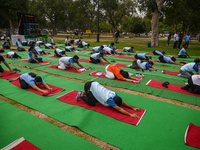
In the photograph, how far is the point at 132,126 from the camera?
3.03 m

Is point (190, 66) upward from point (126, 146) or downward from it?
upward


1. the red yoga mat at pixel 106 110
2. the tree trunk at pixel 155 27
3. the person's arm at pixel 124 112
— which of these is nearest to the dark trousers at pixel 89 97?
the red yoga mat at pixel 106 110

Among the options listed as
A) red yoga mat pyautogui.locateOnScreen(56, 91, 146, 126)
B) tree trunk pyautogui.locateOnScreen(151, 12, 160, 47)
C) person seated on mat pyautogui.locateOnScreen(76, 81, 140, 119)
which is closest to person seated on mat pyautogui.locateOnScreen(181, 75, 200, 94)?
red yoga mat pyautogui.locateOnScreen(56, 91, 146, 126)

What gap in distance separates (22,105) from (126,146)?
10.0ft

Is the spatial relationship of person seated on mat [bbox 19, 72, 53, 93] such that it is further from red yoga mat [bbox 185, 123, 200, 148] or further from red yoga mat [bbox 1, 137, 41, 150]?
red yoga mat [bbox 185, 123, 200, 148]

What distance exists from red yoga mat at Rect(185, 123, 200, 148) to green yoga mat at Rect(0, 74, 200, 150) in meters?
0.09

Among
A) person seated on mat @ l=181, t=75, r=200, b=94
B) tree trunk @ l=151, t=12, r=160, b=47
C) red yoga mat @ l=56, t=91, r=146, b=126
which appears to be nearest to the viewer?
red yoga mat @ l=56, t=91, r=146, b=126

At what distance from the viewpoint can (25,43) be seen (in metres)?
16.1

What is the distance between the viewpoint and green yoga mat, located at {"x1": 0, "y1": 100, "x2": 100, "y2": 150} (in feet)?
8.38

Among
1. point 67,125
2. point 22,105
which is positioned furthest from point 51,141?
point 22,105

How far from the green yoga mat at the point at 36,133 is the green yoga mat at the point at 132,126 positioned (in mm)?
302

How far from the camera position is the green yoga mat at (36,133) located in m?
2.55

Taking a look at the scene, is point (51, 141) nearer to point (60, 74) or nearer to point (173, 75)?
point (60, 74)

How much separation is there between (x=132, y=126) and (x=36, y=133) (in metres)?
2.02
